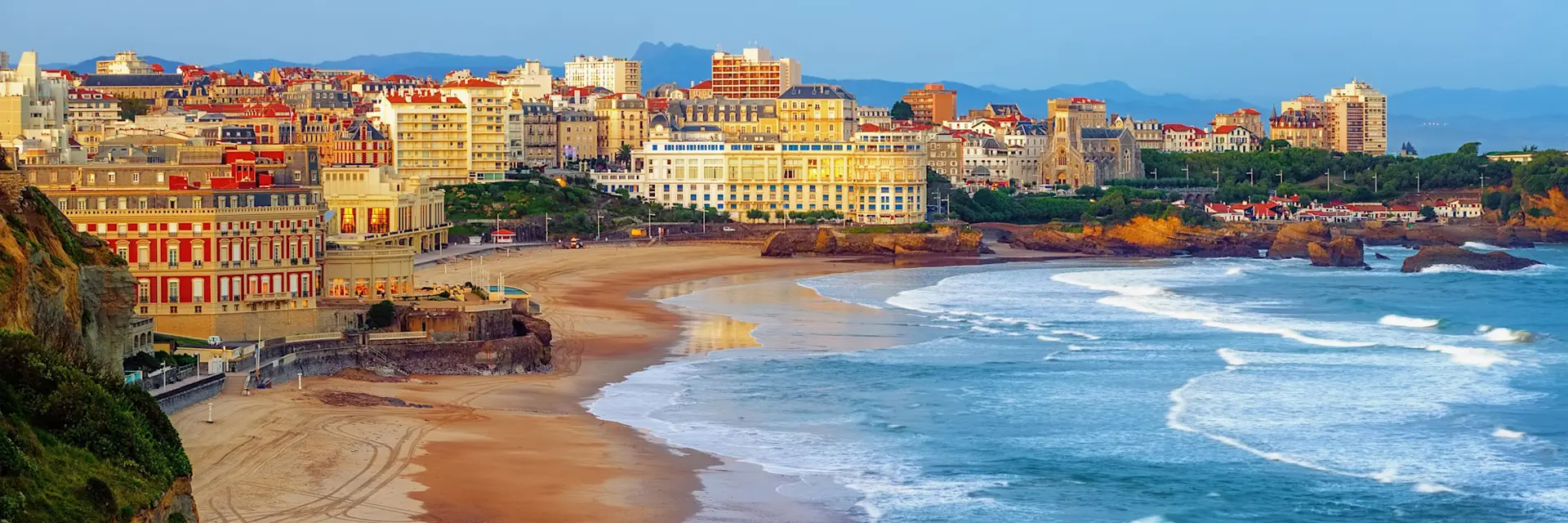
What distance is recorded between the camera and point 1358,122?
14900 cm

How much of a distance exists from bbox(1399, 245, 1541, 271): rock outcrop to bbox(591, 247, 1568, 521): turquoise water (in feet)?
42.0

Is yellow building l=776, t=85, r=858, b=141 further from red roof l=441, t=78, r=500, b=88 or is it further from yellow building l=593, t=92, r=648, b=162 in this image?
red roof l=441, t=78, r=500, b=88

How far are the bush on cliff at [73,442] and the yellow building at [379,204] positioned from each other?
3912 centimetres

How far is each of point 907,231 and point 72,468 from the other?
214 feet

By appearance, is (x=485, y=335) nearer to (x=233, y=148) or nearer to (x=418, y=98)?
(x=233, y=148)

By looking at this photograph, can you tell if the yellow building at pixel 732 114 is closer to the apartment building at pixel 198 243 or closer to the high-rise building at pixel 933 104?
the high-rise building at pixel 933 104

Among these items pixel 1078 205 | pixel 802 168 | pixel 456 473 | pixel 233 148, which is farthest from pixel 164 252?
pixel 1078 205

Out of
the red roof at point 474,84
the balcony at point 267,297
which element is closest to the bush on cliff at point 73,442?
the balcony at point 267,297

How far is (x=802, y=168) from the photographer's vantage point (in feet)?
291

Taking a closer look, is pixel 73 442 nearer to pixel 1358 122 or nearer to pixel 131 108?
pixel 131 108

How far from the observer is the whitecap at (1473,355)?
39781 mm

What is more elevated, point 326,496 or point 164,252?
point 164,252

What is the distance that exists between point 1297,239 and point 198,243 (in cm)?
5183

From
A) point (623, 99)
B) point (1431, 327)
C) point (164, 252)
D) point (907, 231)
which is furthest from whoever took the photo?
point (623, 99)
